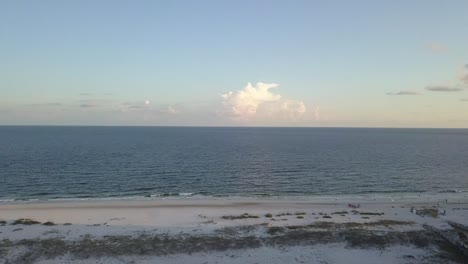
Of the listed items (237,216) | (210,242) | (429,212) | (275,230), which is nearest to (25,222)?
(210,242)

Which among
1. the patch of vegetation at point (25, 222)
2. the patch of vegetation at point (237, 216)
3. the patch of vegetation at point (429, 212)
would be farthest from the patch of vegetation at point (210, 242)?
the patch of vegetation at point (429, 212)

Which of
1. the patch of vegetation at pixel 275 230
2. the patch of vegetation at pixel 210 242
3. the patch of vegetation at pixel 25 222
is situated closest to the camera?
the patch of vegetation at pixel 210 242

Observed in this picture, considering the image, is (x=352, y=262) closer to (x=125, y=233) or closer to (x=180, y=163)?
(x=125, y=233)

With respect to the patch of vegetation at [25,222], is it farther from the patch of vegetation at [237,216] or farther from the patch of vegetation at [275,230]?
the patch of vegetation at [275,230]

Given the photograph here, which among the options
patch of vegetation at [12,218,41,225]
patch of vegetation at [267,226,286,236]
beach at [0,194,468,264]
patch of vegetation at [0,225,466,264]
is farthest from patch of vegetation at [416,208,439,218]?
patch of vegetation at [12,218,41,225]

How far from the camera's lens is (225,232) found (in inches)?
1591

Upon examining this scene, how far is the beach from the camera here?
34062 mm

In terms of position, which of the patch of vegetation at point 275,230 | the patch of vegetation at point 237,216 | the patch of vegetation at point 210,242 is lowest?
the patch of vegetation at point 237,216

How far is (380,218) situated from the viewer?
48219 millimetres

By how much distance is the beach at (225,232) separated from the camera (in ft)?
112

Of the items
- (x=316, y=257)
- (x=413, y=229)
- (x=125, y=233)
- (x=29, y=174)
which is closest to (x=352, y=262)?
(x=316, y=257)

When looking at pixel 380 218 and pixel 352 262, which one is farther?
pixel 380 218

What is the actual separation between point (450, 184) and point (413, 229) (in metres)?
45.7

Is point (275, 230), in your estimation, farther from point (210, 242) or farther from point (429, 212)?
point (429, 212)
